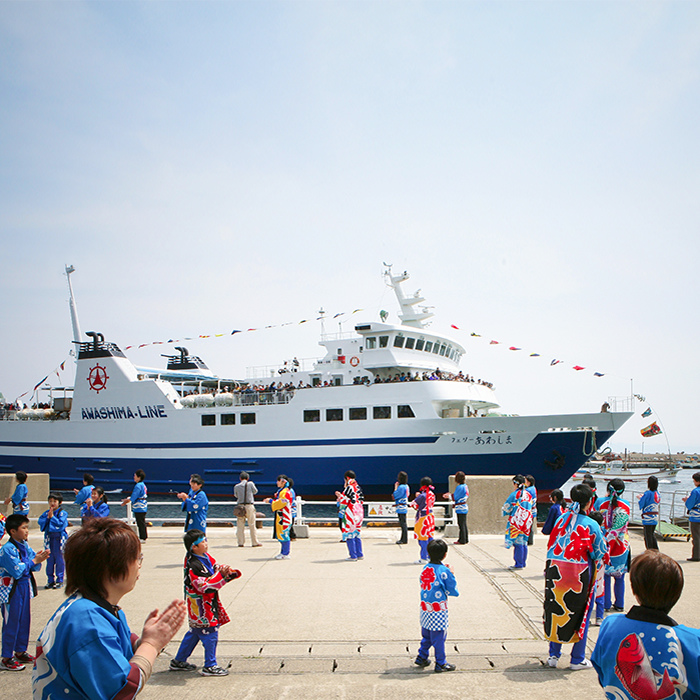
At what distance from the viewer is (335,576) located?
8086 mm

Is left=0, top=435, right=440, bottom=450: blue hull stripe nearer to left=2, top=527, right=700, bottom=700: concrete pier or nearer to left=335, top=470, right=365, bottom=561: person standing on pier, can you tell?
left=2, top=527, right=700, bottom=700: concrete pier

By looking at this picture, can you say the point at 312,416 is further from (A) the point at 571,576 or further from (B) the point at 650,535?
(A) the point at 571,576

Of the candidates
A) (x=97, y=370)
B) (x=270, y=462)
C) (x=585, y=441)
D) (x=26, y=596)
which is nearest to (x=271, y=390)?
(x=270, y=462)

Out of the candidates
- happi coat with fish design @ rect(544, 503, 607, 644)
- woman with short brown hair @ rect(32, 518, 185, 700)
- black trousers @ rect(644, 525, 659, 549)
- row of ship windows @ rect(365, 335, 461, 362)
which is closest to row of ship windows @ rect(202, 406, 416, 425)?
row of ship windows @ rect(365, 335, 461, 362)

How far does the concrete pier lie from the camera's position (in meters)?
4.42

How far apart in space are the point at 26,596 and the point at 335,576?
4.18 m

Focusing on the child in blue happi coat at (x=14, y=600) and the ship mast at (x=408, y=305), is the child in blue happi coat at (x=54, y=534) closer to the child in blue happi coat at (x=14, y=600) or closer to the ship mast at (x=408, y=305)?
the child in blue happi coat at (x=14, y=600)

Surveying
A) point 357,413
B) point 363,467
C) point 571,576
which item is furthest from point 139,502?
point 357,413

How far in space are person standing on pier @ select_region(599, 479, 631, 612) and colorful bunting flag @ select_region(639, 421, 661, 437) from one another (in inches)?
969

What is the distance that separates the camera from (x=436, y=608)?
472cm

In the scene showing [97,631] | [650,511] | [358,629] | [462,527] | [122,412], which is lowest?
[462,527]

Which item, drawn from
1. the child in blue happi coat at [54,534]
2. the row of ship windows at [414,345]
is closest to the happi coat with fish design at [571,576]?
the child in blue happi coat at [54,534]

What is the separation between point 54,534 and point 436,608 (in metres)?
5.77

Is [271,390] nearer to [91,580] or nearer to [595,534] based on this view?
[595,534]
